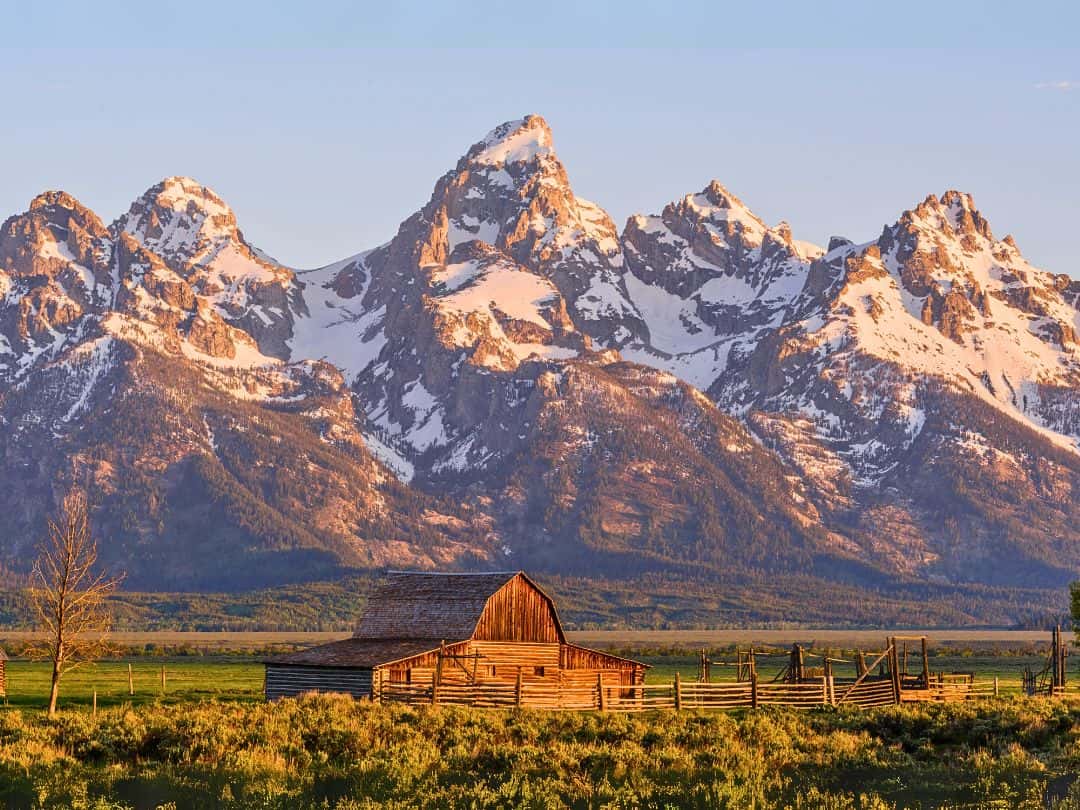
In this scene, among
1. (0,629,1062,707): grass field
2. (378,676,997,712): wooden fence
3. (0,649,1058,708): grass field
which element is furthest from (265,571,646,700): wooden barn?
(0,629,1062,707): grass field

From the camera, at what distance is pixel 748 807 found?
39156 mm

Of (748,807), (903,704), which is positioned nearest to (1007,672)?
(903,704)

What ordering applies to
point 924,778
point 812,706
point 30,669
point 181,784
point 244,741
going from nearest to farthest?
point 181,784 < point 924,778 < point 244,741 < point 812,706 < point 30,669

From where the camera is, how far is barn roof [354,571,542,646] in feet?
243

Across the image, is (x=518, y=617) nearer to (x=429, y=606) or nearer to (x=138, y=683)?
(x=429, y=606)

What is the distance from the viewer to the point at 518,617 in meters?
75.5

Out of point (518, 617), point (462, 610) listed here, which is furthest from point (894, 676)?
point (462, 610)

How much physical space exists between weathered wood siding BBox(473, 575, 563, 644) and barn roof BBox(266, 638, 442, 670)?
2357 mm

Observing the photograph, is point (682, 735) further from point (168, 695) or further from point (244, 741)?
point (168, 695)

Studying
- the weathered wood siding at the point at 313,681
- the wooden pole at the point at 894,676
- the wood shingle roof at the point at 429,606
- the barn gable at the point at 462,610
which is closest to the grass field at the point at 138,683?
the weathered wood siding at the point at 313,681

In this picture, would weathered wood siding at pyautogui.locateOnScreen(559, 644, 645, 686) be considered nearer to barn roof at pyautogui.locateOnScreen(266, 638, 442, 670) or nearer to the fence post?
barn roof at pyautogui.locateOnScreen(266, 638, 442, 670)

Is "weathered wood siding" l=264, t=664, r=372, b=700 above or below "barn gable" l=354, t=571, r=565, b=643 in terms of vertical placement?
below

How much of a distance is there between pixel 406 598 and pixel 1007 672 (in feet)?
189

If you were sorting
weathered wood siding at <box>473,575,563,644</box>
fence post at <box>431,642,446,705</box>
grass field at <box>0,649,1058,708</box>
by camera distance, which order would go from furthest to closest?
1. grass field at <box>0,649,1058,708</box>
2. weathered wood siding at <box>473,575,563,644</box>
3. fence post at <box>431,642,446,705</box>
